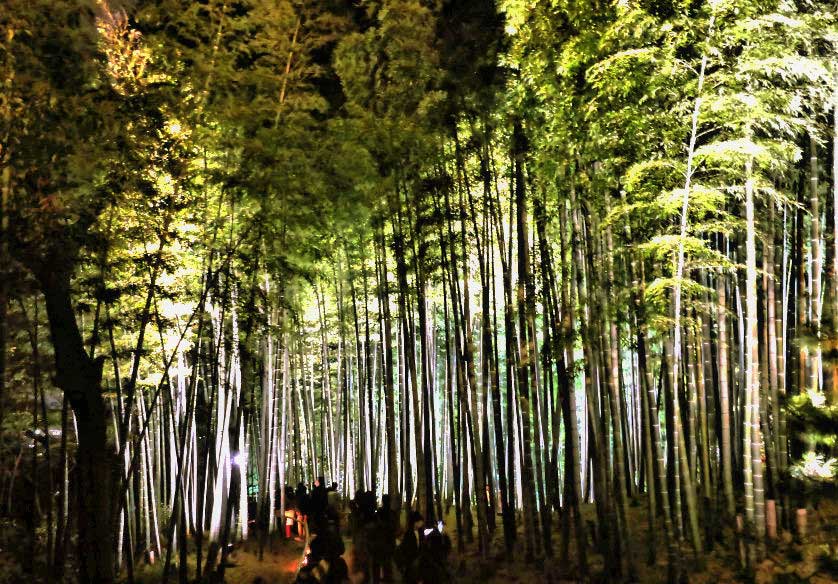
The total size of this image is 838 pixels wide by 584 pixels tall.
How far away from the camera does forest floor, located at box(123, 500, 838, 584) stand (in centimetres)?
524

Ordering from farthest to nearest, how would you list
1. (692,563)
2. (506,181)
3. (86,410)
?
1. (506,181)
2. (692,563)
3. (86,410)

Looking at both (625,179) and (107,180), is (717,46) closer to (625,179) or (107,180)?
(625,179)

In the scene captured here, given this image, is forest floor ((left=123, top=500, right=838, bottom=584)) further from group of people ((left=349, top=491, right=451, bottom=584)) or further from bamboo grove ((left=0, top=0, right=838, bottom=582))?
group of people ((left=349, top=491, right=451, bottom=584))

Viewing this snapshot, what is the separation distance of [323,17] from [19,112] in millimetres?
2994

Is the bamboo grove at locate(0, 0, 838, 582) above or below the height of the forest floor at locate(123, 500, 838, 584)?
above

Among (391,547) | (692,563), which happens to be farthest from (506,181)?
(692,563)

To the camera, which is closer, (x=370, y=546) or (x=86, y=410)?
(x=86, y=410)

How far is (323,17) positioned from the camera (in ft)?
20.8

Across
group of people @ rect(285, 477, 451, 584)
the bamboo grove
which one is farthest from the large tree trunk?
group of people @ rect(285, 477, 451, 584)

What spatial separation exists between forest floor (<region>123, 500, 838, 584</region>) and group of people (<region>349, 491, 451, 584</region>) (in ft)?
1.97

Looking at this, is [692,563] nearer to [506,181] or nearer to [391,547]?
[391,547]

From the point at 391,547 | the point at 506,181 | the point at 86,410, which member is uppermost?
the point at 506,181

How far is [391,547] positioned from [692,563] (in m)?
Answer: 2.80

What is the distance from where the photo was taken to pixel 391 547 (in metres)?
6.52
